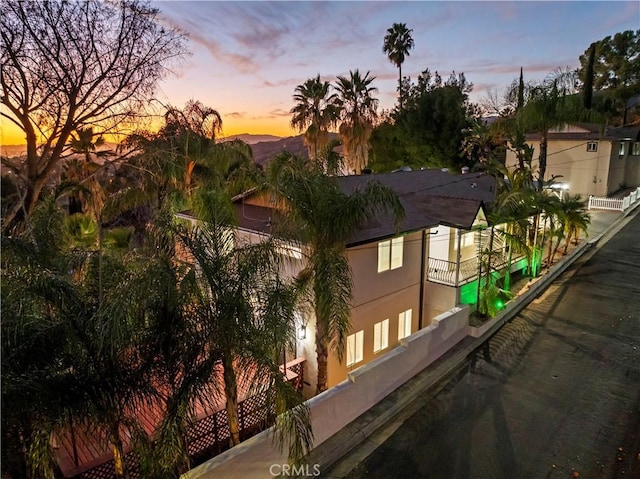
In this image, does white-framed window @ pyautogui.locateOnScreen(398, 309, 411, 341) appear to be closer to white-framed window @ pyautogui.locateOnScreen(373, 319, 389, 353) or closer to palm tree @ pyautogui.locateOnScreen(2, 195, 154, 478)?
white-framed window @ pyautogui.locateOnScreen(373, 319, 389, 353)

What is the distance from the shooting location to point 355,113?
31.1 metres

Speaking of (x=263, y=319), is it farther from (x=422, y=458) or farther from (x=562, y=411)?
(x=562, y=411)

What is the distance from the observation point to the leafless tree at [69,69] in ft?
29.6

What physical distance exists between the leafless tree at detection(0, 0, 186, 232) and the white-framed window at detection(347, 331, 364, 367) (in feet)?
28.2

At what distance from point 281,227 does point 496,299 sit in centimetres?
931

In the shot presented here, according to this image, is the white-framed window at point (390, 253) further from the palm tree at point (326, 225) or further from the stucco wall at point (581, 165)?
the stucco wall at point (581, 165)

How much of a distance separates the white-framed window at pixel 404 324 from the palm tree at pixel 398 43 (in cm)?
3677

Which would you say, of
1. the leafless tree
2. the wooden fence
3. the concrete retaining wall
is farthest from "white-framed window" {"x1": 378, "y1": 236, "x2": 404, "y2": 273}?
the leafless tree

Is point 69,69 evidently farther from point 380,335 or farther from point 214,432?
point 380,335

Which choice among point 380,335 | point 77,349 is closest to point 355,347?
point 380,335

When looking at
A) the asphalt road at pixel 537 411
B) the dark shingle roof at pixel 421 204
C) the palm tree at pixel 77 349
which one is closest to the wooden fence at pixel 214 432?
the palm tree at pixel 77 349

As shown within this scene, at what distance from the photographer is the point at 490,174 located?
75.6ft

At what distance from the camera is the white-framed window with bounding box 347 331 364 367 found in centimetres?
1264

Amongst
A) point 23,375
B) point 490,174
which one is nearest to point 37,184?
point 23,375
